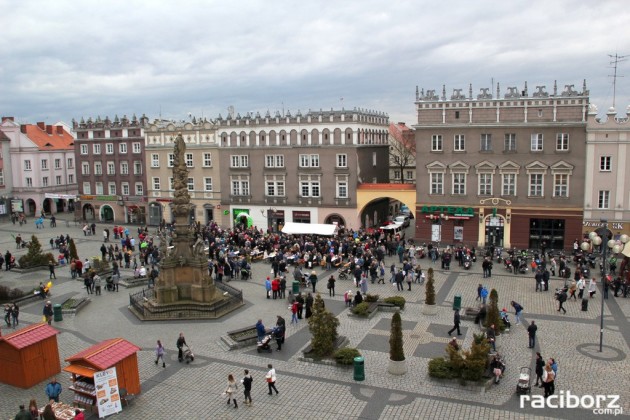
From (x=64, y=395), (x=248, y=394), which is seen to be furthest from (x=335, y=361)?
(x=64, y=395)

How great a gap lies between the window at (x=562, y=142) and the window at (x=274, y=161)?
1022 inches

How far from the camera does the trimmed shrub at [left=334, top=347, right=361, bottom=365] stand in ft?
72.3

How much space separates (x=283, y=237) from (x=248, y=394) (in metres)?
29.5

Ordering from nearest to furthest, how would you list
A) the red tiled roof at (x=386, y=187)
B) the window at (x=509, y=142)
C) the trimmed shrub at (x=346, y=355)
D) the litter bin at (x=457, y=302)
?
the trimmed shrub at (x=346, y=355) → the litter bin at (x=457, y=302) → the window at (x=509, y=142) → the red tiled roof at (x=386, y=187)

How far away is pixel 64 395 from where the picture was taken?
2045cm

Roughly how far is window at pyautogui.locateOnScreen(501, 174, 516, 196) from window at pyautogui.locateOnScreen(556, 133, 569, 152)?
4.15 meters

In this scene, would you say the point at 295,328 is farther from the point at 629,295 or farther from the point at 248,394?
the point at 629,295

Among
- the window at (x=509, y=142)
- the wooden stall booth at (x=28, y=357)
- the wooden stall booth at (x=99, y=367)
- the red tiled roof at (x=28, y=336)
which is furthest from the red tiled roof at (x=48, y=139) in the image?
the wooden stall booth at (x=99, y=367)

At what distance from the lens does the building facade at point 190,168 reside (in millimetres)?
61469

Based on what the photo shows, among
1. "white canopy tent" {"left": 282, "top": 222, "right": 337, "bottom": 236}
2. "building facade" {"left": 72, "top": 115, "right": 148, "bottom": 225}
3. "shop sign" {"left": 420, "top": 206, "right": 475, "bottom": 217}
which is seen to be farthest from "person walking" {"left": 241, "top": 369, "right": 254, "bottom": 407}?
"building facade" {"left": 72, "top": 115, "right": 148, "bottom": 225}

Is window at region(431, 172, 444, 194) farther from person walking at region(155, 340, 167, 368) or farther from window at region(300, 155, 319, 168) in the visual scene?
person walking at region(155, 340, 167, 368)

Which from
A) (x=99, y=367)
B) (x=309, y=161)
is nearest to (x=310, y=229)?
(x=309, y=161)

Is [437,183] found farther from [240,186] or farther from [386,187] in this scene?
[240,186]

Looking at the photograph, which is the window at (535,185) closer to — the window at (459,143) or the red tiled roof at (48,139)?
the window at (459,143)
